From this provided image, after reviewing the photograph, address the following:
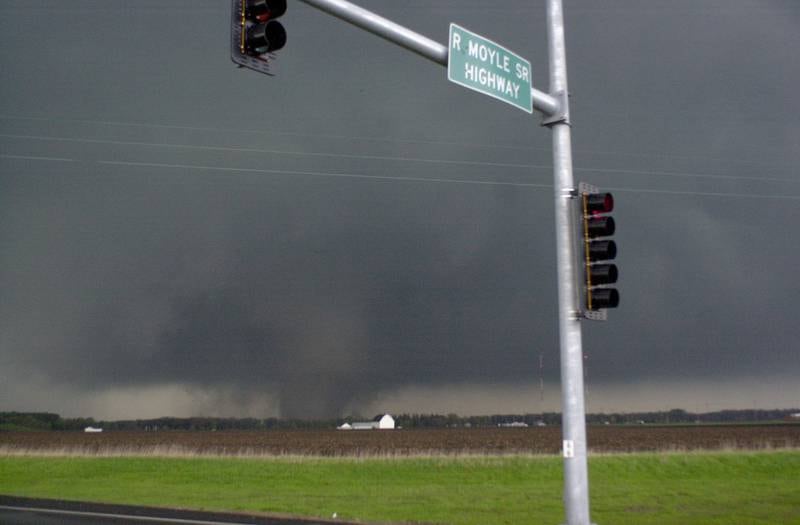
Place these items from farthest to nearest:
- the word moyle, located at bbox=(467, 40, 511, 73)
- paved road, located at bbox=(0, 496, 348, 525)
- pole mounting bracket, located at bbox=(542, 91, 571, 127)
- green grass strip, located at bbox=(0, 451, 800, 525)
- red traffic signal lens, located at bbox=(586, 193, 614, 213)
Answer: green grass strip, located at bbox=(0, 451, 800, 525) < paved road, located at bbox=(0, 496, 348, 525) < pole mounting bracket, located at bbox=(542, 91, 571, 127) < red traffic signal lens, located at bbox=(586, 193, 614, 213) < the word moyle, located at bbox=(467, 40, 511, 73)

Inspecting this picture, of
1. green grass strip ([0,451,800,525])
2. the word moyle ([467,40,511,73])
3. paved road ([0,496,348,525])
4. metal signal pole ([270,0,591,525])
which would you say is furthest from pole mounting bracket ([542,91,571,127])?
green grass strip ([0,451,800,525])

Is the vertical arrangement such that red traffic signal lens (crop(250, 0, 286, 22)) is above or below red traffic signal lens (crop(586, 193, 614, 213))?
above

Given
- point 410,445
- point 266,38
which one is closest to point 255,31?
point 266,38

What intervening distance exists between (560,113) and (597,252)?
79.7 inches

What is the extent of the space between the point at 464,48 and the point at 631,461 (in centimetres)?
2832

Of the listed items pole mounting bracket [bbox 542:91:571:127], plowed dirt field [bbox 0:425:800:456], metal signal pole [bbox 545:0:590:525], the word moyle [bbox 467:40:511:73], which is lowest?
plowed dirt field [bbox 0:425:800:456]

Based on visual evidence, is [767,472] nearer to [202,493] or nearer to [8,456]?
[202,493]

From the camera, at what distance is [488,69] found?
32.8 feet

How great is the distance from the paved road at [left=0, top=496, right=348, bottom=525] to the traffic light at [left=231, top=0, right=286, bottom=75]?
12212mm

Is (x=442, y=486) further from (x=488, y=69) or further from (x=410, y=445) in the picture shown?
(x=410, y=445)

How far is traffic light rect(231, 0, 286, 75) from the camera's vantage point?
737 cm

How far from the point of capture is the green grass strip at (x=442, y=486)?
66.7ft

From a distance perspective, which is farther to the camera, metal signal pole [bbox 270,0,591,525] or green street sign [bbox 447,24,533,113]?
green street sign [bbox 447,24,533,113]

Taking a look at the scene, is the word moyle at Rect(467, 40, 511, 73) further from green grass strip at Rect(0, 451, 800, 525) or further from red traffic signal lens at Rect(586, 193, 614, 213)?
green grass strip at Rect(0, 451, 800, 525)
